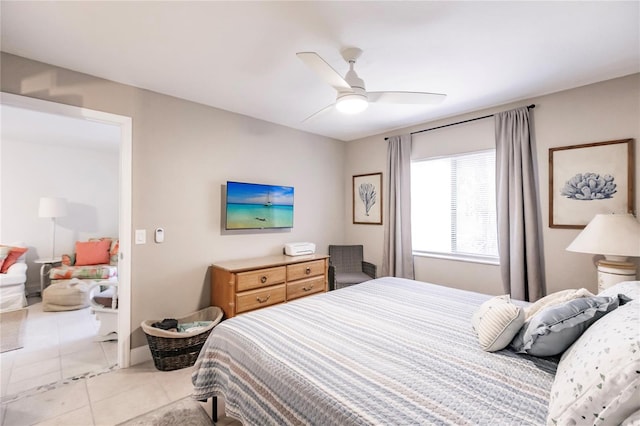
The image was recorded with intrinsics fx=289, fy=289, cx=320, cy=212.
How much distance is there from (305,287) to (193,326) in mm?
1240

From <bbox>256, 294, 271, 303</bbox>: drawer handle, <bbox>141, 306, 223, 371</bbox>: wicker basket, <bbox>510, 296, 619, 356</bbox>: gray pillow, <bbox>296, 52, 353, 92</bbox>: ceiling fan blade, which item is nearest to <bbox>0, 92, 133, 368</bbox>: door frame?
<bbox>141, 306, 223, 371</bbox>: wicker basket

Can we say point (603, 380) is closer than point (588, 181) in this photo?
Yes

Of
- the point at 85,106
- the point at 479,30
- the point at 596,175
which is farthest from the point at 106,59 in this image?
the point at 596,175

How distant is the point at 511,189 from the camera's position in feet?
9.62

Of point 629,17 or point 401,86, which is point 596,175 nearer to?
point 629,17

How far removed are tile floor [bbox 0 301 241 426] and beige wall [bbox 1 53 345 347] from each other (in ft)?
1.26

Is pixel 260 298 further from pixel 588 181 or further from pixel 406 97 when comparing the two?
pixel 588 181

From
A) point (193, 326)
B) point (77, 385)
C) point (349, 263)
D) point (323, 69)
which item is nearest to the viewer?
point (323, 69)

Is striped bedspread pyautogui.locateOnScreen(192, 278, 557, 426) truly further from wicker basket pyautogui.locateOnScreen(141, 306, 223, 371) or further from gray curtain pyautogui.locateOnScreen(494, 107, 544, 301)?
gray curtain pyautogui.locateOnScreen(494, 107, 544, 301)

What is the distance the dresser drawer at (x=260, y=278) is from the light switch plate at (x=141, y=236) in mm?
915

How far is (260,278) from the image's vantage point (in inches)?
118

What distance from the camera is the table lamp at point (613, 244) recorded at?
2.10 metres

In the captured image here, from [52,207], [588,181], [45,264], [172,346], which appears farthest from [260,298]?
[52,207]

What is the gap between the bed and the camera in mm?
994
